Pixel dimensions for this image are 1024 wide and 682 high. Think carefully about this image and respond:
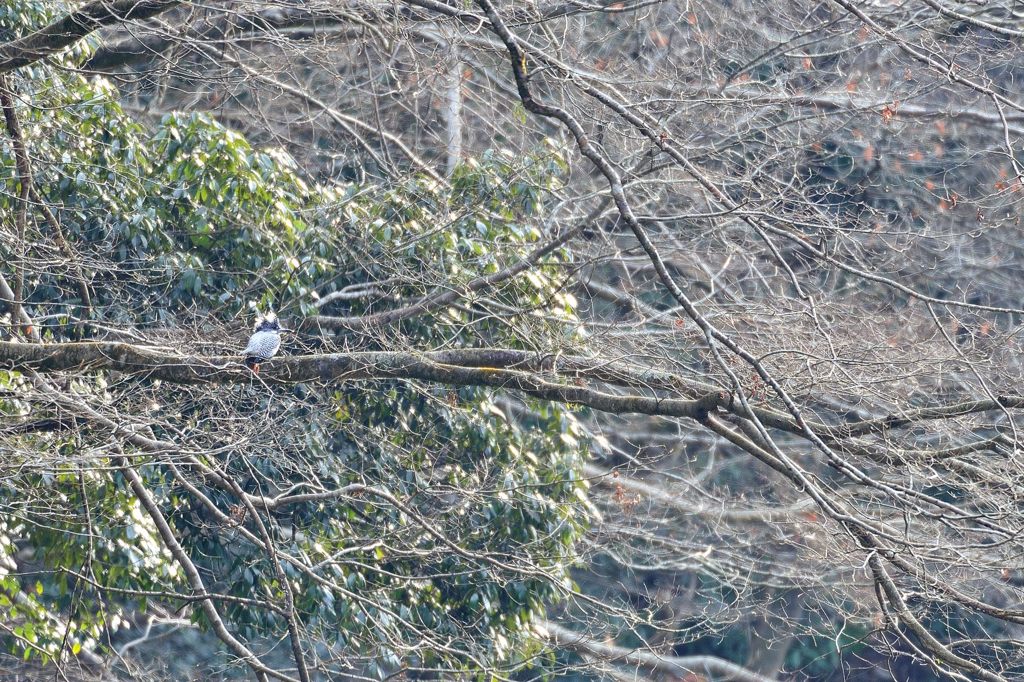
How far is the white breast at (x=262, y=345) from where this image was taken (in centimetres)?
454

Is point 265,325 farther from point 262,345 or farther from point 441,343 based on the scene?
point 441,343

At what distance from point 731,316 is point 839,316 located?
0.59 m

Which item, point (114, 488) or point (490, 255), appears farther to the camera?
point (490, 255)

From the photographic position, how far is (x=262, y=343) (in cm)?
462


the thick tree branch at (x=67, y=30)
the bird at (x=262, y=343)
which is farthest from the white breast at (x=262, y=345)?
the thick tree branch at (x=67, y=30)

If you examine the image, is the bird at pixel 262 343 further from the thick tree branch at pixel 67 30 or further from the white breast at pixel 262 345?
the thick tree branch at pixel 67 30

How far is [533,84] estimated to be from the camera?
7801 mm

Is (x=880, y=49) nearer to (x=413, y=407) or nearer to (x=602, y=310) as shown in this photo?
(x=602, y=310)

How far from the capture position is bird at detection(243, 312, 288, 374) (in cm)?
449

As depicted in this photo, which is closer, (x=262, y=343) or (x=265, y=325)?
(x=262, y=343)

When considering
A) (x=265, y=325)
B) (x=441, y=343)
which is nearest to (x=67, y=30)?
(x=265, y=325)

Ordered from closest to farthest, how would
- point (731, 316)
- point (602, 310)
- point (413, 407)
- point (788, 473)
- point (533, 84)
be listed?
point (788, 473), point (731, 316), point (413, 407), point (533, 84), point (602, 310)

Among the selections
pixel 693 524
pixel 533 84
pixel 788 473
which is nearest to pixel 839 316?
pixel 788 473

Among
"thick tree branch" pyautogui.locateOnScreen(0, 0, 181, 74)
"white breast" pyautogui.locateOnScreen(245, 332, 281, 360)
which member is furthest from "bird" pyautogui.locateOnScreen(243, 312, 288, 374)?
"thick tree branch" pyautogui.locateOnScreen(0, 0, 181, 74)
